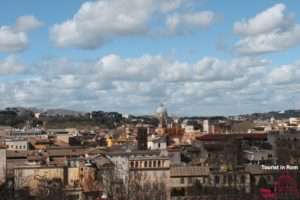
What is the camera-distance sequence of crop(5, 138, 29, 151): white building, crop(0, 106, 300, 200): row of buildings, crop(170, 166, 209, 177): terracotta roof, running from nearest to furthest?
crop(0, 106, 300, 200): row of buildings < crop(170, 166, 209, 177): terracotta roof < crop(5, 138, 29, 151): white building

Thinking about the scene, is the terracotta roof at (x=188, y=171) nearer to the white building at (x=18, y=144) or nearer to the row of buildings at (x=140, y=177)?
the row of buildings at (x=140, y=177)

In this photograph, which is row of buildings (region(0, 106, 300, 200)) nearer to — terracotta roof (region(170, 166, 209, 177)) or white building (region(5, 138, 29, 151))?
terracotta roof (region(170, 166, 209, 177))

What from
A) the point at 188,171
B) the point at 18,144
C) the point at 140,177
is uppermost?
the point at 18,144

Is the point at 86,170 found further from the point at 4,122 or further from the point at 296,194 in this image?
the point at 4,122

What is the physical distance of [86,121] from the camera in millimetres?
183625

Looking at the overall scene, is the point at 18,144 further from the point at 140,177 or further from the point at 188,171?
the point at 188,171

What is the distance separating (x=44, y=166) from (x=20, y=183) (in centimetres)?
248

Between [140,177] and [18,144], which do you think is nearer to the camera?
[140,177]

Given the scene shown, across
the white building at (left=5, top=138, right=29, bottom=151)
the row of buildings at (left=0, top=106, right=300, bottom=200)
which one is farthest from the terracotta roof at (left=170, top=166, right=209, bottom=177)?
the white building at (left=5, top=138, right=29, bottom=151)

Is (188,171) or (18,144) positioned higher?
(18,144)

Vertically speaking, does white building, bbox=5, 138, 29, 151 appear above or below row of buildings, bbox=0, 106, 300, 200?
above

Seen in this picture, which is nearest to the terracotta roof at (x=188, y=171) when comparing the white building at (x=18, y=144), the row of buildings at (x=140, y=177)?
→ the row of buildings at (x=140, y=177)

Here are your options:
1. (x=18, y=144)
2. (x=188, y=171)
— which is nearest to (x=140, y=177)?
(x=188, y=171)

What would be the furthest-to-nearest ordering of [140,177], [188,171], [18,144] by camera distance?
[18,144]
[188,171]
[140,177]
